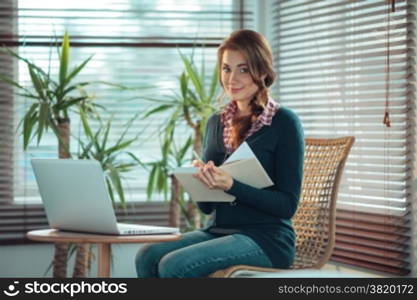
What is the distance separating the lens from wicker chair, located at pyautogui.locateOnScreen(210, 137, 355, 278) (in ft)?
11.9

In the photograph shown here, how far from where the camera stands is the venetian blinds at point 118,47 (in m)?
4.89

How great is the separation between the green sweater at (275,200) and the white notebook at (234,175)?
45mm

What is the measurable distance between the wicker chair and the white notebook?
0.52 meters

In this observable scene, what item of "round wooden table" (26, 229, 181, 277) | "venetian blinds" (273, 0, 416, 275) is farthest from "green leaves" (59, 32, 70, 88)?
"round wooden table" (26, 229, 181, 277)

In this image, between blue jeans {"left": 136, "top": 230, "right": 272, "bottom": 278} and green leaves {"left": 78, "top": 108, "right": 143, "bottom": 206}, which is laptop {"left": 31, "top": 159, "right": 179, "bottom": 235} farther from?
green leaves {"left": 78, "top": 108, "right": 143, "bottom": 206}

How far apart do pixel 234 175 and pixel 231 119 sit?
0.41 meters

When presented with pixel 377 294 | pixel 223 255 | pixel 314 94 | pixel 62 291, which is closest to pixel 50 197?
pixel 62 291

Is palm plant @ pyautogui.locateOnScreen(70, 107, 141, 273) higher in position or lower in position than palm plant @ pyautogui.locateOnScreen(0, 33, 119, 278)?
lower

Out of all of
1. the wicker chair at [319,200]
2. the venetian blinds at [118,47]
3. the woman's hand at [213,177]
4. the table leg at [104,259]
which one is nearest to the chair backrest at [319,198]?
the wicker chair at [319,200]

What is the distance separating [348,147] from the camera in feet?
11.9

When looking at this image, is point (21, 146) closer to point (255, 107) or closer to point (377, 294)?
point (255, 107)

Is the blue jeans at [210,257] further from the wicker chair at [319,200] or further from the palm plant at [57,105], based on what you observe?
the palm plant at [57,105]

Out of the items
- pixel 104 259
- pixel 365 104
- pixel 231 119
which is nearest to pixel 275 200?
pixel 231 119

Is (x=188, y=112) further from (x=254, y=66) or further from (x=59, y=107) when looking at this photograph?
(x=254, y=66)
